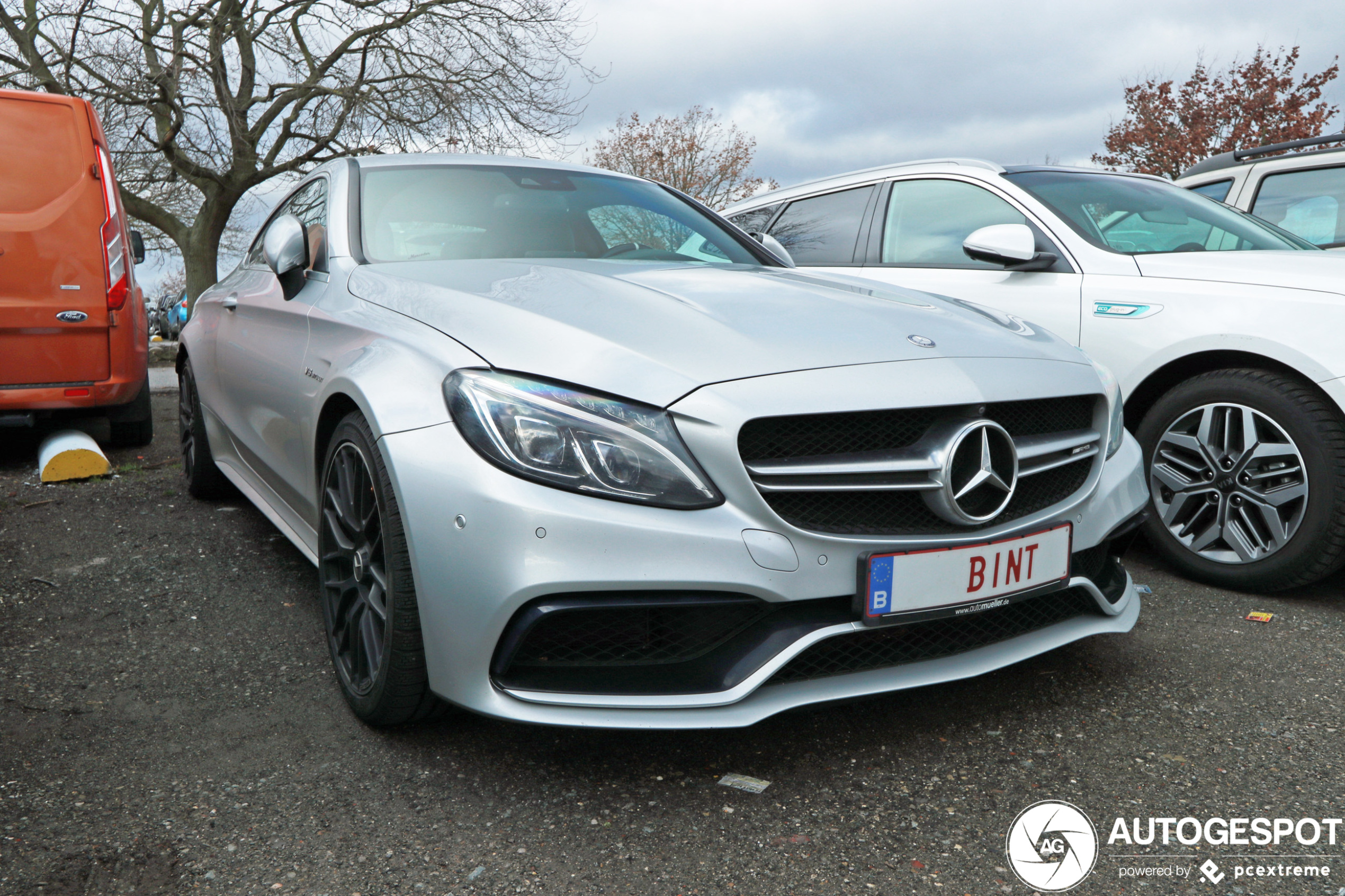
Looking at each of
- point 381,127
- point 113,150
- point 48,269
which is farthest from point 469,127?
point 48,269

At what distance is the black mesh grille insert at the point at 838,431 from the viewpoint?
1.89m

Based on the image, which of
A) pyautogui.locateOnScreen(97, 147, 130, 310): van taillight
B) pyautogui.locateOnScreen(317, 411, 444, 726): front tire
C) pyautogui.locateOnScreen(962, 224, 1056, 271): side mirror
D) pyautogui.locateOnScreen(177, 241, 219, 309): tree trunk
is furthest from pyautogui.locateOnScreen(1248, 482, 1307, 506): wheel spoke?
pyautogui.locateOnScreen(177, 241, 219, 309): tree trunk

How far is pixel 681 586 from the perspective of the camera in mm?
1818

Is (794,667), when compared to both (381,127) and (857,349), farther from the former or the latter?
(381,127)

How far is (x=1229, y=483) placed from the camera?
3.21 meters

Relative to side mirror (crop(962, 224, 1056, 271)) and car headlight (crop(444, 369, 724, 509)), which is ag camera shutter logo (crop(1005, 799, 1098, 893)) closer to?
car headlight (crop(444, 369, 724, 509))

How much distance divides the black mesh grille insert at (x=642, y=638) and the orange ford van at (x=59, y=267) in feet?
14.4

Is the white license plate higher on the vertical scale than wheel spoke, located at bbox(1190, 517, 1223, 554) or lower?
higher

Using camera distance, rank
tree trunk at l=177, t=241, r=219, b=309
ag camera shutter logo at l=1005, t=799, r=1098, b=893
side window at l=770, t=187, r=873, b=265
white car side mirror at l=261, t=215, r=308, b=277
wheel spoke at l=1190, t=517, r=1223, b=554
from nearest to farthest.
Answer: ag camera shutter logo at l=1005, t=799, r=1098, b=893
white car side mirror at l=261, t=215, r=308, b=277
wheel spoke at l=1190, t=517, r=1223, b=554
side window at l=770, t=187, r=873, b=265
tree trunk at l=177, t=241, r=219, b=309

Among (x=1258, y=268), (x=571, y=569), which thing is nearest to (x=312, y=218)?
(x=571, y=569)

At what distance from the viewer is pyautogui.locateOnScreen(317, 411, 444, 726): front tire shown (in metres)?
2.00

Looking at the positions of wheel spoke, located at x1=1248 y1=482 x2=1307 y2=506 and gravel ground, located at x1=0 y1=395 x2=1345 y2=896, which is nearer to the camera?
gravel ground, located at x1=0 y1=395 x2=1345 y2=896

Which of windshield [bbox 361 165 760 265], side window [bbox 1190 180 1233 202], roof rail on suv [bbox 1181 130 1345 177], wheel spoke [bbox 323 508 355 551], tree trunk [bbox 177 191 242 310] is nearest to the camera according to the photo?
wheel spoke [bbox 323 508 355 551]

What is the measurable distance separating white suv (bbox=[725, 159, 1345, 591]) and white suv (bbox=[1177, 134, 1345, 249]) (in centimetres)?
169
